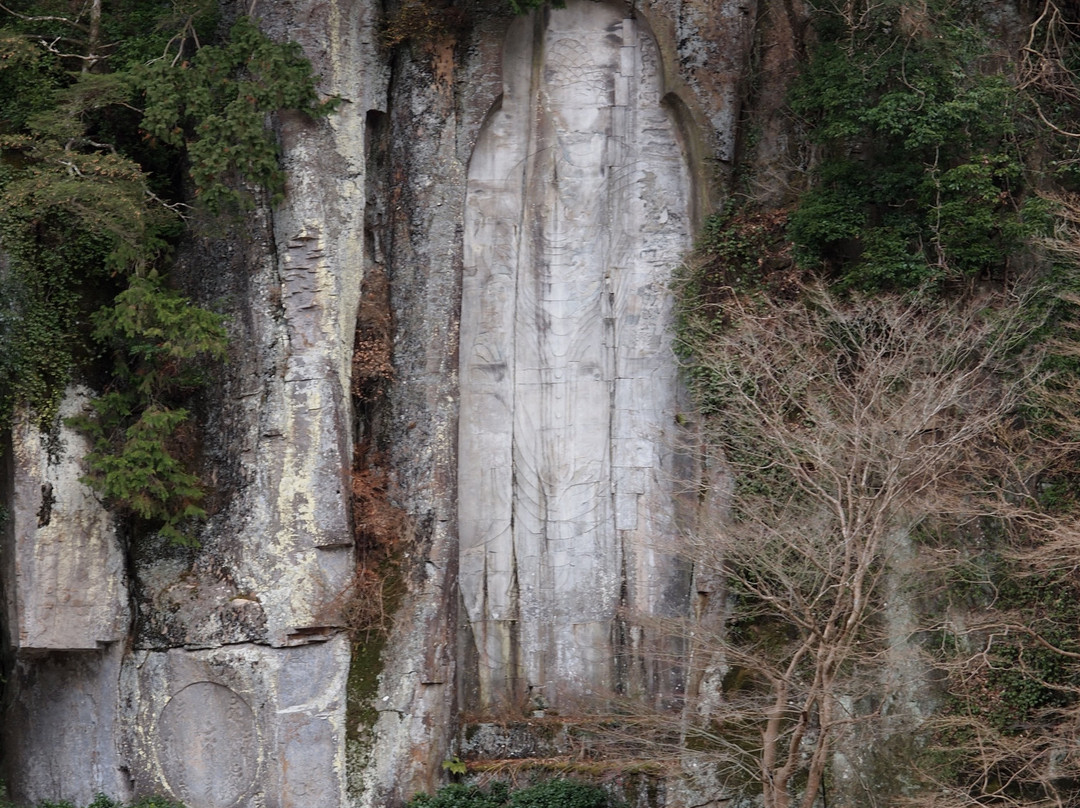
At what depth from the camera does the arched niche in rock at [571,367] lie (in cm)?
1847

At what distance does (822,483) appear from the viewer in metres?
15.7

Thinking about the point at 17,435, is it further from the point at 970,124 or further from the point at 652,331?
the point at 970,124

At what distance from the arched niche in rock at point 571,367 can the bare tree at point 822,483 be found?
124 cm

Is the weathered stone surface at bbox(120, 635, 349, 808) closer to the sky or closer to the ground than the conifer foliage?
closer to the ground

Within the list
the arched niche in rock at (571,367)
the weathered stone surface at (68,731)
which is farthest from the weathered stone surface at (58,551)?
the arched niche in rock at (571,367)

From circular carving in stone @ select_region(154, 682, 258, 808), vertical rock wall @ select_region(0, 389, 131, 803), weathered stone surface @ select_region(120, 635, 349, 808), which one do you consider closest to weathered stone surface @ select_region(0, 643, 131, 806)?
vertical rock wall @ select_region(0, 389, 131, 803)

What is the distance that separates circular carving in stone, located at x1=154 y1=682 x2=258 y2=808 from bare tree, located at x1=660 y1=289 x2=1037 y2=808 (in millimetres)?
4729

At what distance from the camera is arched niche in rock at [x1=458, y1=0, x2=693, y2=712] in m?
18.5

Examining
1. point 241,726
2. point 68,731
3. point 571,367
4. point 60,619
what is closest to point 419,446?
point 571,367

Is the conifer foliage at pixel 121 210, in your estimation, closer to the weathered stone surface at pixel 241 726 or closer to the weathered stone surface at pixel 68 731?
the weathered stone surface at pixel 241 726

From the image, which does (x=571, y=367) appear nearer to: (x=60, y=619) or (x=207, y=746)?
(x=207, y=746)

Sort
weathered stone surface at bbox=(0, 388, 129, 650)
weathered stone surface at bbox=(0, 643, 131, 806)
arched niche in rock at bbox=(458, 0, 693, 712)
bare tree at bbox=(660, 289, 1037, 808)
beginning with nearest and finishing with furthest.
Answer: bare tree at bbox=(660, 289, 1037, 808) → weathered stone surface at bbox=(0, 388, 129, 650) → weathered stone surface at bbox=(0, 643, 131, 806) → arched niche in rock at bbox=(458, 0, 693, 712)

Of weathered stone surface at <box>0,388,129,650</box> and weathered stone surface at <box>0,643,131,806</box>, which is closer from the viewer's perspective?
weathered stone surface at <box>0,388,129,650</box>

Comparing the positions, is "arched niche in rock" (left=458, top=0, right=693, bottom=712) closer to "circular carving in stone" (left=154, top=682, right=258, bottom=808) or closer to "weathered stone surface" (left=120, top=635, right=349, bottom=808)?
"weathered stone surface" (left=120, top=635, right=349, bottom=808)
